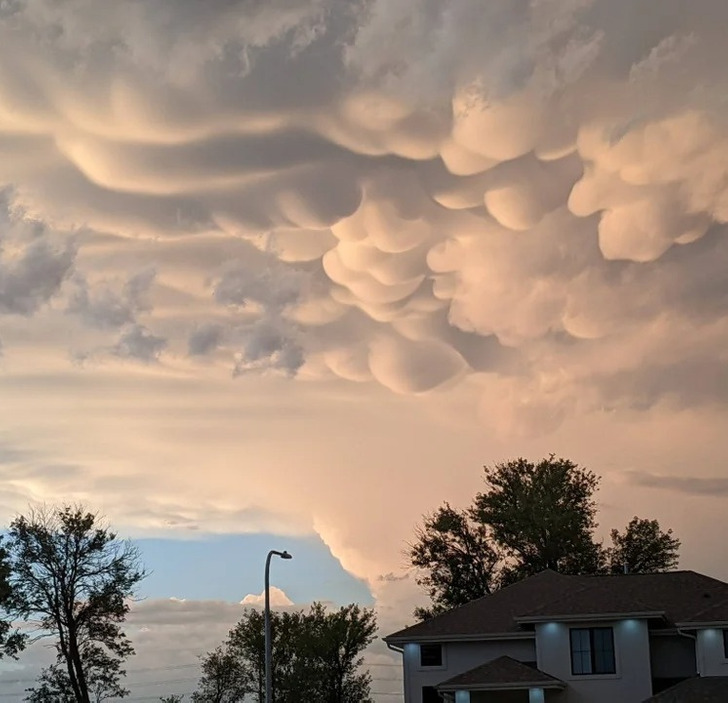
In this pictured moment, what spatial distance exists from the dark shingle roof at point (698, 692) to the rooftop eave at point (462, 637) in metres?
6.88

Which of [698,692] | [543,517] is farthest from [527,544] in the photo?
[698,692]

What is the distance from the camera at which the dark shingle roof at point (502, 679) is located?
150 ft

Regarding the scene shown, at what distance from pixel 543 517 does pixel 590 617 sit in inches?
1376

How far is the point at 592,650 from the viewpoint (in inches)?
1870

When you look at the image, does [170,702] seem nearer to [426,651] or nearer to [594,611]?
[426,651]

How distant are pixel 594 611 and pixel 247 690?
3706cm

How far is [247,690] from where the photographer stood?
76.4 m

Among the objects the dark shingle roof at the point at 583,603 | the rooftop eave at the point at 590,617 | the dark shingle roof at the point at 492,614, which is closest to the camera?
the rooftop eave at the point at 590,617

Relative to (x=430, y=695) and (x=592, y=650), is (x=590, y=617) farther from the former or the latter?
(x=430, y=695)

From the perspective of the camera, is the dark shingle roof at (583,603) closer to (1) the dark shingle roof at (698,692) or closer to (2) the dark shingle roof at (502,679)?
(2) the dark shingle roof at (502,679)

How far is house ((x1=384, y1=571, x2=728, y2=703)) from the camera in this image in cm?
4541

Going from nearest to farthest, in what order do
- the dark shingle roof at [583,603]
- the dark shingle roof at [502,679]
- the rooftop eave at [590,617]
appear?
the dark shingle roof at [502,679], the rooftop eave at [590,617], the dark shingle roof at [583,603]

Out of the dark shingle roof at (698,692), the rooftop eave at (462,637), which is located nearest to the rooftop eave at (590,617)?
the rooftop eave at (462,637)

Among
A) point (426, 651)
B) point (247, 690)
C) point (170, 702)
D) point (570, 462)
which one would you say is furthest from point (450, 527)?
point (426, 651)
